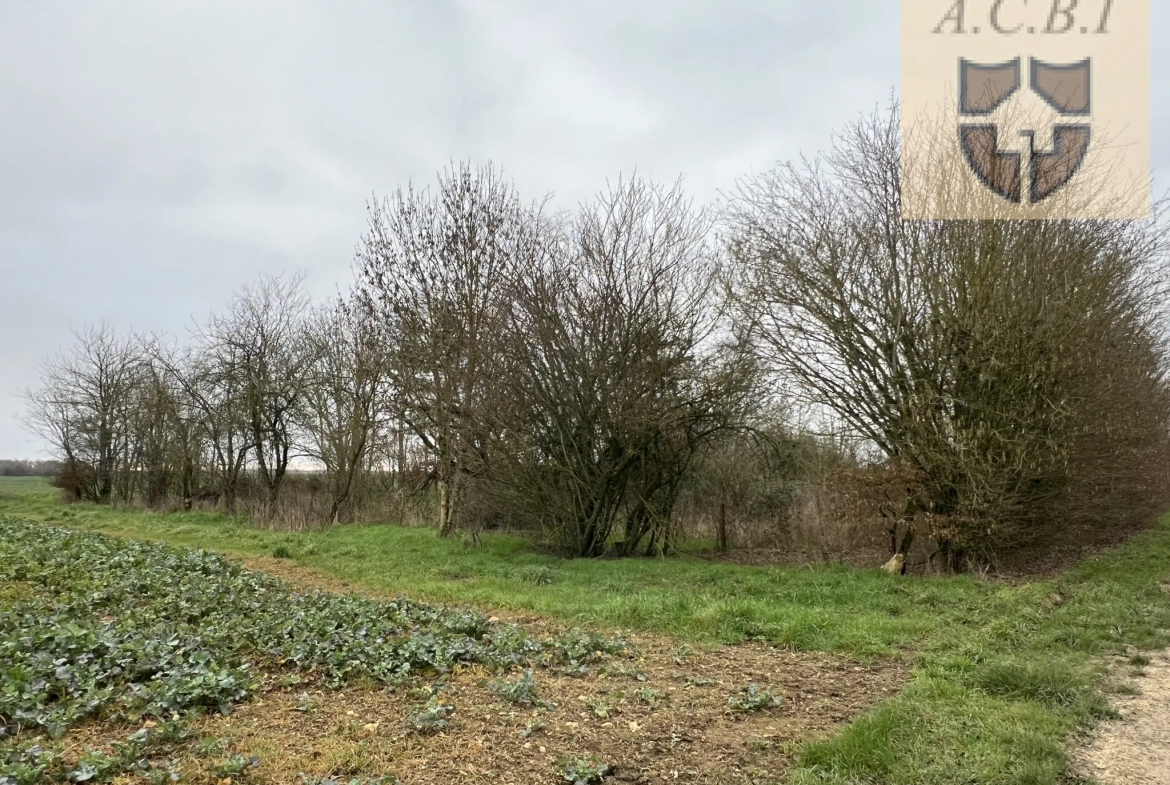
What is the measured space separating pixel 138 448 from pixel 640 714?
92.9ft

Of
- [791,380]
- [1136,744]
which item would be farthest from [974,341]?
[1136,744]

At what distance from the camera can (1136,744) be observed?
3.59 meters

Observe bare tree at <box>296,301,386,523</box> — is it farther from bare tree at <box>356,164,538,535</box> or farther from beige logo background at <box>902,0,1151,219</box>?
beige logo background at <box>902,0,1151,219</box>

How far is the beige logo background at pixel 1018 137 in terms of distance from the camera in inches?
368

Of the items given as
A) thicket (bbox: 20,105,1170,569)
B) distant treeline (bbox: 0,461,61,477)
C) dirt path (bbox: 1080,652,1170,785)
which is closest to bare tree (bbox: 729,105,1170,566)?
thicket (bbox: 20,105,1170,569)

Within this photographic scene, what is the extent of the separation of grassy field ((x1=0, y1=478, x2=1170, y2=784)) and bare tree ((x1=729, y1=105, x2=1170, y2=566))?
1.37 metres

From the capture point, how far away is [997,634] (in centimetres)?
604

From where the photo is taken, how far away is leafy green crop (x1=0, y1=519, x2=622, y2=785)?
359 cm

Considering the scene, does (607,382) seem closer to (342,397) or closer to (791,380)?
(791,380)

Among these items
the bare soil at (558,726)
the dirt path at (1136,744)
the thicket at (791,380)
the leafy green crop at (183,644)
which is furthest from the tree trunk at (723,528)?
the dirt path at (1136,744)

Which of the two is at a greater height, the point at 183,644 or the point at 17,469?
the point at 183,644

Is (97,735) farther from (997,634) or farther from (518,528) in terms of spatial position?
(518,528)

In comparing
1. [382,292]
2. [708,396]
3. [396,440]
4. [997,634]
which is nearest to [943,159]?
[708,396]

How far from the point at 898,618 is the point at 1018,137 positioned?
783 centimetres
